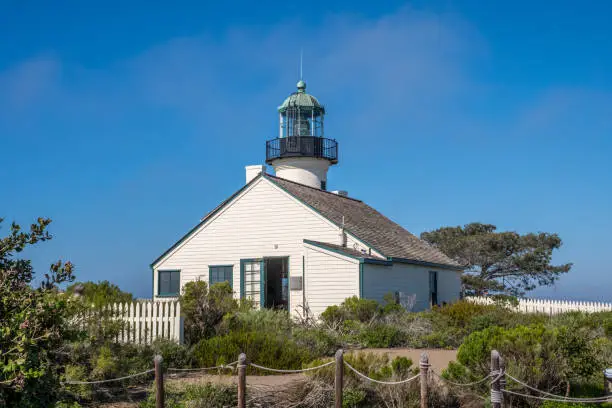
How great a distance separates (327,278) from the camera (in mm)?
21406

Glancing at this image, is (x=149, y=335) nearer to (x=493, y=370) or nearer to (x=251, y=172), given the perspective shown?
(x=493, y=370)

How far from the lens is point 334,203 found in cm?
2631

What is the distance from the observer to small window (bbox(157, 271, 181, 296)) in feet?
80.5

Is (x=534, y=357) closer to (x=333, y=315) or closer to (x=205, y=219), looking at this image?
(x=333, y=315)

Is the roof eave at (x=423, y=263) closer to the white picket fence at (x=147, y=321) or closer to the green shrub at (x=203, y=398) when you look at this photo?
the white picket fence at (x=147, y=321)

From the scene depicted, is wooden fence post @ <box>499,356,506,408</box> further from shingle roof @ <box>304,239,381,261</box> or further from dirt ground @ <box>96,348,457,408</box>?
shingle roof @ <box>304,239,381,261</box>

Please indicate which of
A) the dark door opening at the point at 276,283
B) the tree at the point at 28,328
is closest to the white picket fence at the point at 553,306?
the dark door opening at the point at 276,283

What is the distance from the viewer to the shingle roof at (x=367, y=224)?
23.0 meters

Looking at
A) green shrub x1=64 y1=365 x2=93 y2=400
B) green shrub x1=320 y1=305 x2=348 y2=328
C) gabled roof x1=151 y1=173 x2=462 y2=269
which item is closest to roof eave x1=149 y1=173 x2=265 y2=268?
gabled roof x1=151 y1=173 x2=462 y2=269

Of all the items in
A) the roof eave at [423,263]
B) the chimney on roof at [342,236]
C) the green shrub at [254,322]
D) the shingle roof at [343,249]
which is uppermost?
the chimney on roof at [342,236]

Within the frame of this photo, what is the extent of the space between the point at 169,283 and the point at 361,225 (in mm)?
7134

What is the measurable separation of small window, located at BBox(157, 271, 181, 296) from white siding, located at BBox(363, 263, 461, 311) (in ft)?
24.0

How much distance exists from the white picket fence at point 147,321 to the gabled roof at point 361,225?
8.13 meters

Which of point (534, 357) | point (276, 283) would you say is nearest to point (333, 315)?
point (276, 283)
